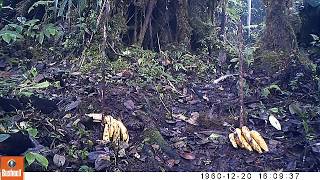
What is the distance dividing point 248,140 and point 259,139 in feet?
0.25

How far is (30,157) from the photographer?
2014 millimetres

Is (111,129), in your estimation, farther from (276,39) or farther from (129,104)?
(276,39)

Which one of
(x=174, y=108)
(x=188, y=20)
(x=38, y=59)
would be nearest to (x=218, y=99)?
(x=174, y=108)

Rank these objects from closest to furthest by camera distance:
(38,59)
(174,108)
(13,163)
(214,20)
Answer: (13,163)
(174,108)
(38,59)
(214,20)

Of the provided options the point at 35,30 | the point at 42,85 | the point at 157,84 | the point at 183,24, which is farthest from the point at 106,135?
the point at 183,24

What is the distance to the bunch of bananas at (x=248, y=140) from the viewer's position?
247 centimetres

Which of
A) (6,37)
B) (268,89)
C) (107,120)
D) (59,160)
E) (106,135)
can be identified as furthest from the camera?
(268,89)

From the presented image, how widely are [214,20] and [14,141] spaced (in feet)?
11.1

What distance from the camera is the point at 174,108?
314cm

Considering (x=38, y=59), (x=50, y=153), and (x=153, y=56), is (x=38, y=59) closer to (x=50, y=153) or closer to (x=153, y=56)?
(x=153, y=56)

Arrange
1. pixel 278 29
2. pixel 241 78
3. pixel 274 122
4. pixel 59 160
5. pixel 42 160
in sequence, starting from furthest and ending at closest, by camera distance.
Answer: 1. pixel 278 29
2. pixel 274 122
3. pixel 241 78
4. pixel 59 160
5. pixel 42 160

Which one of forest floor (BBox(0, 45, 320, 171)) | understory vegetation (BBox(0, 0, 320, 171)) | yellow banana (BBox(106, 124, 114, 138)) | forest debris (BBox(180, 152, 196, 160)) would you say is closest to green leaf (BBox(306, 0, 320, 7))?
understory vegetation (BBox(0, 0, 320, 171))

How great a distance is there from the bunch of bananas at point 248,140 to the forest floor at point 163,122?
39mm

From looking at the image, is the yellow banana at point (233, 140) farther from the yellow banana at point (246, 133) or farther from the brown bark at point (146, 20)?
the brown bark at point (146, 20)
